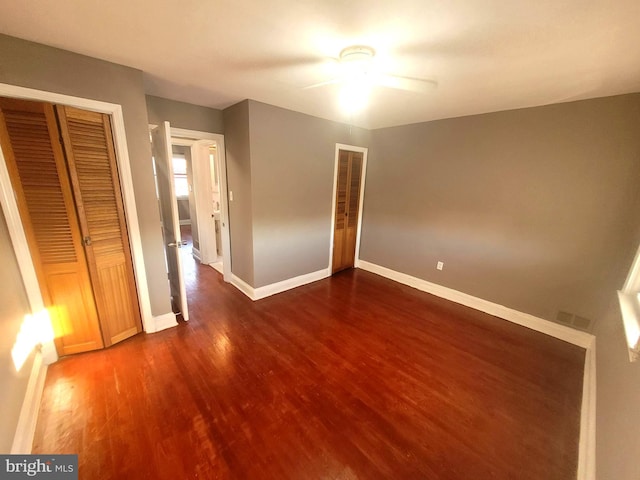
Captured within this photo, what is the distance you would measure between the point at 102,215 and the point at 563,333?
458 cm

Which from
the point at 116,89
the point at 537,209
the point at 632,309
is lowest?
the point at 632,309

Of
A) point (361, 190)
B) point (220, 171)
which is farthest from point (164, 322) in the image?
point (361, 190)

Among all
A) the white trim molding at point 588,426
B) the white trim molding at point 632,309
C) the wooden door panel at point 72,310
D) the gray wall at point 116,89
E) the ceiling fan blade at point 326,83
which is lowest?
the white trim molding at point 588,426

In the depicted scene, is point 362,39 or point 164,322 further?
point 164,322

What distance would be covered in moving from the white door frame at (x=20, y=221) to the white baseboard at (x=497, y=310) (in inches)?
131

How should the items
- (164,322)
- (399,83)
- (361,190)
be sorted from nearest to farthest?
1. (399,83)
2. (164,322)
3. (361,190)

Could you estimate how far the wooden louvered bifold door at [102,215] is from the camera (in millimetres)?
1779

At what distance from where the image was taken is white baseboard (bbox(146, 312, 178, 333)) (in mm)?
2367

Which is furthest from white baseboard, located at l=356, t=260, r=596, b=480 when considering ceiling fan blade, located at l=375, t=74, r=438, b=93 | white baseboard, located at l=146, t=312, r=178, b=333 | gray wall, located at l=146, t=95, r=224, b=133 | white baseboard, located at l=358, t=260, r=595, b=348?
gray wall, located at l=146, t=95, r=224, b=133

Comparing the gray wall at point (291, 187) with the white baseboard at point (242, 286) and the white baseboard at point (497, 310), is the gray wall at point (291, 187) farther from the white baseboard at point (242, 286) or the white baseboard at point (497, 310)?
the white baseboard at point (497, 310)

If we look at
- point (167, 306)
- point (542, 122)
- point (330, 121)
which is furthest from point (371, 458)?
point (330, 121)

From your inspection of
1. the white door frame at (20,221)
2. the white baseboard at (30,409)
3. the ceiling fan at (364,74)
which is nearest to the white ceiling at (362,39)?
the ceiling fan at (364,74)

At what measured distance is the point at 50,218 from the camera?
1.77 meters

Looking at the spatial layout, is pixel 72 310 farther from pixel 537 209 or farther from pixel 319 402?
pixel 537 209
